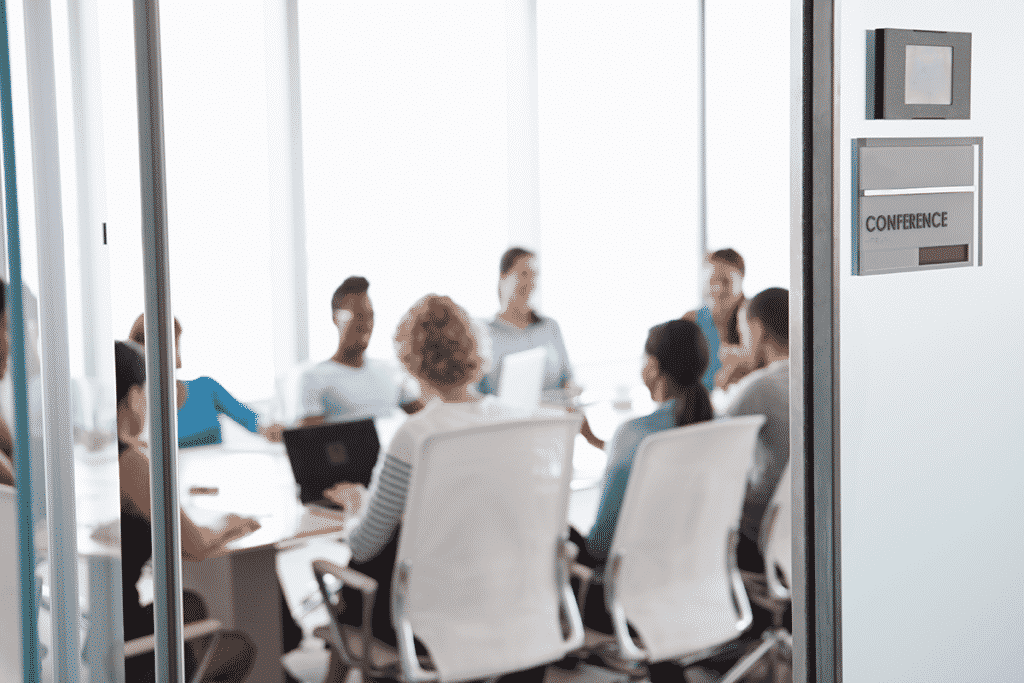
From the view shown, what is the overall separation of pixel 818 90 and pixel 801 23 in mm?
126

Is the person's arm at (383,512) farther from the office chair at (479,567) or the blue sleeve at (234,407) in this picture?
the blue sleeve at (234,407)

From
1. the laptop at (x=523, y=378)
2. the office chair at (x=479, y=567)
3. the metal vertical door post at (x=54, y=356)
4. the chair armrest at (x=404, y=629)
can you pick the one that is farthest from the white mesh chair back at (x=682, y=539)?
the metal vertical door post at (x=54, y=356)

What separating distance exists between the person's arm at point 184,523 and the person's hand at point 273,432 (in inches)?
5.5

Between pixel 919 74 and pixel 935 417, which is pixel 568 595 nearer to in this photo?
pixel 935 417

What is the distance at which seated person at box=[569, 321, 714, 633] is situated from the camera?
5.95 feet

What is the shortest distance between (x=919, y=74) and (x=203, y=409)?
1.45m

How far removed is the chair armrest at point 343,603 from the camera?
5.25 ft

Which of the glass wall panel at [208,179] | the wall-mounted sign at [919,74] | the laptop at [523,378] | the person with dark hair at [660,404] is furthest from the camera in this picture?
the wall-mounted sign at [919,74]

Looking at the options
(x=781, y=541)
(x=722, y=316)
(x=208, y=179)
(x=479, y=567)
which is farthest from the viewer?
(x=781, y=541)

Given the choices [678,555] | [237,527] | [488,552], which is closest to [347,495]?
[237,527]

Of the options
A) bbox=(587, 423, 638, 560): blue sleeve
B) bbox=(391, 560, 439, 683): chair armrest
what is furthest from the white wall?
bbox=(391, 560, 439, 683): chair armrest

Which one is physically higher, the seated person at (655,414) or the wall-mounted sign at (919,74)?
the wall-mounted sign at (919,74)

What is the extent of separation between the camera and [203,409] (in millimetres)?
1544

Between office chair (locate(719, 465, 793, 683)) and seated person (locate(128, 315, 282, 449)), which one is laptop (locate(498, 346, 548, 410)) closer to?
seated person (locate(128, 315, 282, 449))
